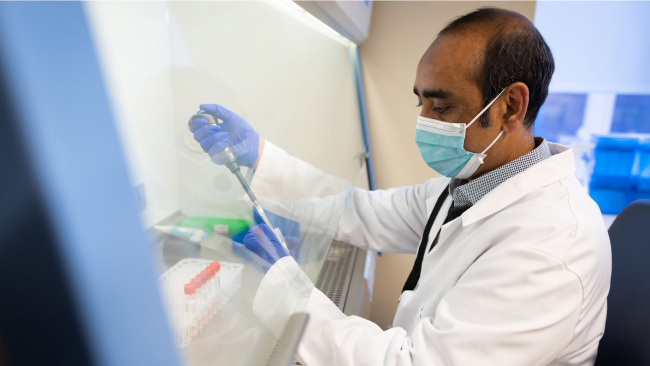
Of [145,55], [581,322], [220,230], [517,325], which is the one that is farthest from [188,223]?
[581,322]

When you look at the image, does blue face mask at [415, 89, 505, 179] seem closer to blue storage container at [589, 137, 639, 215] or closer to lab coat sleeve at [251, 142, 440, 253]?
lab coat sleeve at [251, 142, 440, 253]

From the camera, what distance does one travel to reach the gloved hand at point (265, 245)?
2.46ft

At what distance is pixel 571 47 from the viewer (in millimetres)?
3615

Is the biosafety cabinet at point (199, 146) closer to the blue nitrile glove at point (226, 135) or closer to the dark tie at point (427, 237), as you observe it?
the blue nitrile glove at point (226, 135)

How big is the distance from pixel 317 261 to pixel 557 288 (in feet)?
1.82

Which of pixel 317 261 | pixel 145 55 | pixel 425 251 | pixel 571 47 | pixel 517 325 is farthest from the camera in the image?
pixel 571 47

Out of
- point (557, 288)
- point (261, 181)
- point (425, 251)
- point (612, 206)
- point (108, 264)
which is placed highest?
point (108, 264)

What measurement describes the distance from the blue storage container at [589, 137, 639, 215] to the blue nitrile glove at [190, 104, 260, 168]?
3.95m

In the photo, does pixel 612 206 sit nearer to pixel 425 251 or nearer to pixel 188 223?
pixel 425 251

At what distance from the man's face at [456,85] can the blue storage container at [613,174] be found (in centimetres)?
339

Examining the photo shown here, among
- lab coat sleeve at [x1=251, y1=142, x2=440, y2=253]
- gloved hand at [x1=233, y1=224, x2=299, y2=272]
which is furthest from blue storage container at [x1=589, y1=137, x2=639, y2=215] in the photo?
gloved hand at [x1=233, y1=224, x2=299, y2=272]

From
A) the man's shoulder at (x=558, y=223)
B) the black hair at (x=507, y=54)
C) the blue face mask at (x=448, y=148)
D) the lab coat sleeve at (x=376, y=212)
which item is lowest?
the lab coat sleeve at (x=376, y=212)

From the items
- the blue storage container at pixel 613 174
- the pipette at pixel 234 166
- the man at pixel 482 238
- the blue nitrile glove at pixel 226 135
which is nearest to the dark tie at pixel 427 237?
the man at pixel 482 238

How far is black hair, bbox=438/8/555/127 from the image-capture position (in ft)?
3.21
